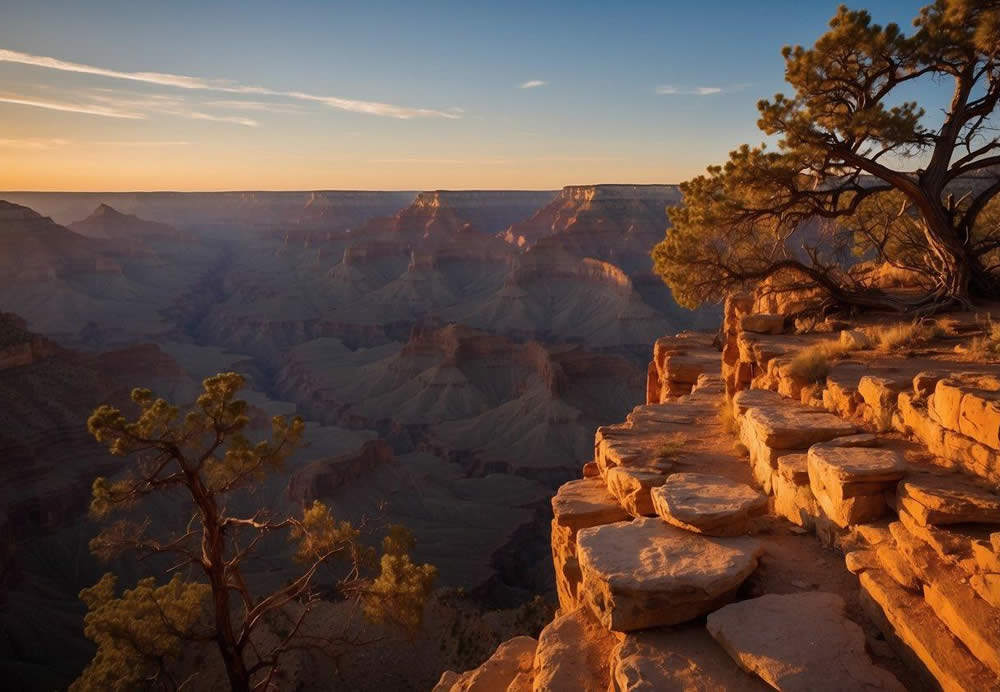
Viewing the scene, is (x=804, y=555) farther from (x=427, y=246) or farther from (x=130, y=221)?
(x=130, y=221)

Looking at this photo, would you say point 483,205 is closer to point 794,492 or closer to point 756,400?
point 756,400

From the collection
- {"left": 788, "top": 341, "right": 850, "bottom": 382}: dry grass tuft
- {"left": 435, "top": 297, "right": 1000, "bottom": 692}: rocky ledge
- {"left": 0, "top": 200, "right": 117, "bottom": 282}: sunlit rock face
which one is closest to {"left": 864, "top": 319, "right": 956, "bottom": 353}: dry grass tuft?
{"left": 435, "top": 297, "right": 1000, "bottom": 692}: rocky ledge

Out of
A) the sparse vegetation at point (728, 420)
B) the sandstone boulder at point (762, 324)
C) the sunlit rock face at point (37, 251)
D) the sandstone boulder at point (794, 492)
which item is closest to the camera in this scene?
the sandstone boulder at point (794, 492)

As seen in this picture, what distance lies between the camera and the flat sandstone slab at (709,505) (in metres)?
7.30

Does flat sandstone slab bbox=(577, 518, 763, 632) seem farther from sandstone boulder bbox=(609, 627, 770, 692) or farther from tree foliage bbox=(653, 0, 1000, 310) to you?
tree foliage bbox=(653, 0, 1000, 310)

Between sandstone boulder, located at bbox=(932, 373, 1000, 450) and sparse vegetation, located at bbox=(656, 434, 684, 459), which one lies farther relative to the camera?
sparse vegetation, located at bbox=(656, 434, 684, 459)

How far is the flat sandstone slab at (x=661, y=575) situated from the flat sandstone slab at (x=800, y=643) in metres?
0.28

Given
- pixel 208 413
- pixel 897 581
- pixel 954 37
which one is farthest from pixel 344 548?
pixel 954 37

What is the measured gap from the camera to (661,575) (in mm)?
6371

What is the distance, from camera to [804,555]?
7328 mm

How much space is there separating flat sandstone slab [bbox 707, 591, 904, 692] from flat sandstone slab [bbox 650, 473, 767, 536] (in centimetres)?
110

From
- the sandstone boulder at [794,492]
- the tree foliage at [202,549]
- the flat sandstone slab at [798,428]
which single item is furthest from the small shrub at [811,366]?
the tree foliage at [202,549]

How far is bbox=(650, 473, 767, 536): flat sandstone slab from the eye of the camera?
24.0 feet

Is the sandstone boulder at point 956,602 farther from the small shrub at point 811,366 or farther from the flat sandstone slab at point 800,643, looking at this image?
the small shrub at point 811,366
